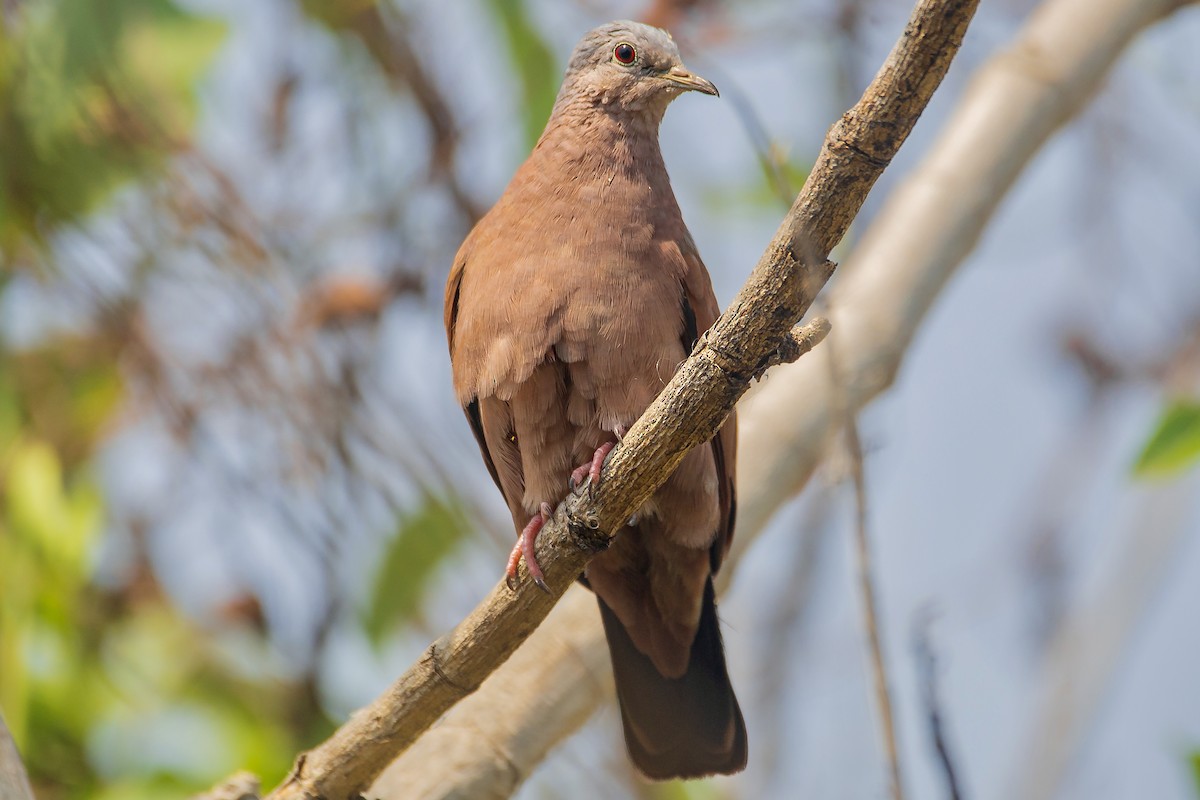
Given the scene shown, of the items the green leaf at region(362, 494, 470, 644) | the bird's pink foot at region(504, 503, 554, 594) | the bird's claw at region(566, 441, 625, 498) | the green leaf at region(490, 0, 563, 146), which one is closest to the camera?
the bird's pink foot at region(504, 503, 554, 594)

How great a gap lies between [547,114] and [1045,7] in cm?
180

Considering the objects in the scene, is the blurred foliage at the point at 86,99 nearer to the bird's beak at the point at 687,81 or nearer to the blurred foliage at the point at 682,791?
the bird's beak at the point at 687,81

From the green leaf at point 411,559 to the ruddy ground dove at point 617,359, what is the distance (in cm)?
53

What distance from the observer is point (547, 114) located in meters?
4.65

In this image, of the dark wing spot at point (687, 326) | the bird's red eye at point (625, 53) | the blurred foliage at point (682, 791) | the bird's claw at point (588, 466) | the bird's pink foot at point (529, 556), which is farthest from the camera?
the blurred foliage at point (682, 791)

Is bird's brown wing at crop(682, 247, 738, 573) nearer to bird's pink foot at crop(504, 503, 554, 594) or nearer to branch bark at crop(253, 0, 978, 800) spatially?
bird's pink foot at crop(504, 503, 554, 594)

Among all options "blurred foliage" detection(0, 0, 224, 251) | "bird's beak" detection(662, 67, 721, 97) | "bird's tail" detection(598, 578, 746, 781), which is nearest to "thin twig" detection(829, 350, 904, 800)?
"bird's tail" detection(598, 578, 746, 781)

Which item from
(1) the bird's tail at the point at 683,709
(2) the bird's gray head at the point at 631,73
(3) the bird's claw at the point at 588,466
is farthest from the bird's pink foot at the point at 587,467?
(2) the bird's gray head at the point at 631,73

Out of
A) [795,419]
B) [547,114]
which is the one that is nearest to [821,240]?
[795,419]

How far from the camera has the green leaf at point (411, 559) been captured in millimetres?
4133

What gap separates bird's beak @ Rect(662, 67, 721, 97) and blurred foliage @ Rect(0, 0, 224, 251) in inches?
68.4

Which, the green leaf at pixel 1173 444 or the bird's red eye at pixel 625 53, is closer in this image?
the green leaf at pixel 1173 444

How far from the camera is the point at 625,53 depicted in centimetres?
381

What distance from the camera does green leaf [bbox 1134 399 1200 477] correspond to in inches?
134
